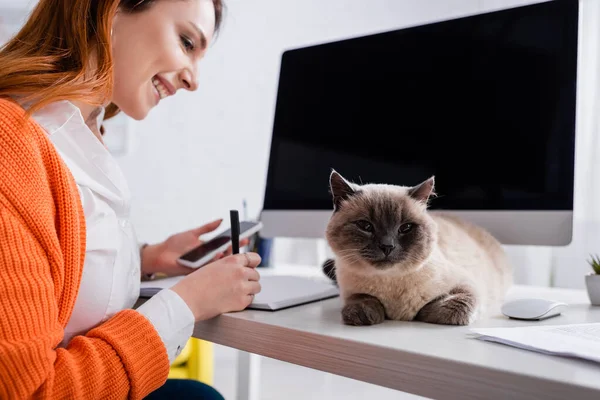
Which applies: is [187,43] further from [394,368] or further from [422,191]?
[394,368]

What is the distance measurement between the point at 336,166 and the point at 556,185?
57 centimetres

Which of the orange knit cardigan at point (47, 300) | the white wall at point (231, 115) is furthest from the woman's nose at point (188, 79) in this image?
the white wall at point (231, 115)

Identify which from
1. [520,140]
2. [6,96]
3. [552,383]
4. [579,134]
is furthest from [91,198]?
[579,134]

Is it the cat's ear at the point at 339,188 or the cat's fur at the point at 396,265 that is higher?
the cat's ear at the point at 339,188

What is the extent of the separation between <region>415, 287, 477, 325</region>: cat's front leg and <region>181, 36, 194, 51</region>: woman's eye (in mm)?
791

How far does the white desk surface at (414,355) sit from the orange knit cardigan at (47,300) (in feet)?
0.55

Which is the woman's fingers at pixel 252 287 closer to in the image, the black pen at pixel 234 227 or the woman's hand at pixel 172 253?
the black pen at pixel 234 227

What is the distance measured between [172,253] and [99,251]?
505 mm

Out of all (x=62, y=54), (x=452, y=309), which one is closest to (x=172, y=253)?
(x=62, y=54)

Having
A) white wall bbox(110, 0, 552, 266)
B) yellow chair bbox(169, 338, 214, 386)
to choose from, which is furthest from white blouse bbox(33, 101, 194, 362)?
white wall bbox(110, 0, 552, 266)

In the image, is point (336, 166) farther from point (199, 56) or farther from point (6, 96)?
point (6, 96)

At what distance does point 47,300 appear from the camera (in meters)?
0.66

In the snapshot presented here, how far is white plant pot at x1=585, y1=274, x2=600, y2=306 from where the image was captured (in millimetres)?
1026

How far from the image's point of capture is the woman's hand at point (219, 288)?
84cm
